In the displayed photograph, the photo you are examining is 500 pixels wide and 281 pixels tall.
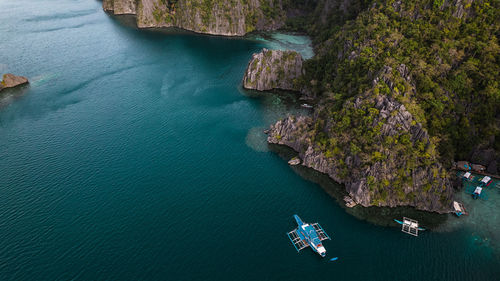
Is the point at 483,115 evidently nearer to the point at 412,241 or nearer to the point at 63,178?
the point at 412,241

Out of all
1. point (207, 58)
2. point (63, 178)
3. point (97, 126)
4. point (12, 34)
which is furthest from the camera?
point (12, 34)

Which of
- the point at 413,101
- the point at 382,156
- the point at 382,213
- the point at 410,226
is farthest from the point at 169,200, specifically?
the point at 413,101

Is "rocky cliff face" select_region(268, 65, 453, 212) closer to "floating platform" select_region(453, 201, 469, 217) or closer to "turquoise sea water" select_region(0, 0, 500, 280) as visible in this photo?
"floating platform" select_region(453, 201, 469, 217)

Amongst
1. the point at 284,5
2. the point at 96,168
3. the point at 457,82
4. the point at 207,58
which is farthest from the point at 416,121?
the point at 284,5

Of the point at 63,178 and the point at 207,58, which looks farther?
the point at 207,58

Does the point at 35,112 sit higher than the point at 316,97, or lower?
lower

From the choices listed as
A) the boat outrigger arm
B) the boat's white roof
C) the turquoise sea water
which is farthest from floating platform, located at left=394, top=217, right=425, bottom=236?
the boat's white roof

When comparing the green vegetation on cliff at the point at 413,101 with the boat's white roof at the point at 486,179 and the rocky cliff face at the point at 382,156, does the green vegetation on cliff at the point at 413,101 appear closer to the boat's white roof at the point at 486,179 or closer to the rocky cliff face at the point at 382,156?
the rocky cliff face at the point at 382,156
